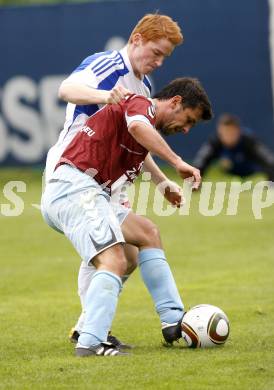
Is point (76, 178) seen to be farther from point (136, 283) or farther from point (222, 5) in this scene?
point (222, 5)

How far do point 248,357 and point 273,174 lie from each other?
13735 millimetres

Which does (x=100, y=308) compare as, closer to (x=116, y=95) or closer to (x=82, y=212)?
(x=82, y=212)

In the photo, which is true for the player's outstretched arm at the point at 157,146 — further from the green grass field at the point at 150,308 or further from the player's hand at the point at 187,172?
the green grass field at the point at 150,308

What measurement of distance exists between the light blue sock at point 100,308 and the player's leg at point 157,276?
1.88 feet

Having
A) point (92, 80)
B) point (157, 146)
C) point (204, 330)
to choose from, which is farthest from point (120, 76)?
point (204, 330)

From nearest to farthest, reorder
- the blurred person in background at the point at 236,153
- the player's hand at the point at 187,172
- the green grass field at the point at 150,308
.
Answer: the green grass field at the point at 150,308 → the player's hand at the point at 187,172 → the blurred person in background at the point at 236,153

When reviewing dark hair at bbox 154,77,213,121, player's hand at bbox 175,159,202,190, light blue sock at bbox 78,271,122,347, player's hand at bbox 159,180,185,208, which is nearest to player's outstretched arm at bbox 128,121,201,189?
player's hand at bbox 175,159,202,190

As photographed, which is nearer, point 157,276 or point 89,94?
point 89,94

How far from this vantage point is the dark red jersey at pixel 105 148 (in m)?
7.31

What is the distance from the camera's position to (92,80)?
25.0ft

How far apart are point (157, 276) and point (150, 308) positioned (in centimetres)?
214

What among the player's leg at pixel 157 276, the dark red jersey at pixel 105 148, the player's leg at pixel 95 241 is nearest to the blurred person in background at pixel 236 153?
the player's leg at pixel 157 276

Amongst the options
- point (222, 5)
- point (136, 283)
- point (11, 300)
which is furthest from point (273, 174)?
point (11, 300)

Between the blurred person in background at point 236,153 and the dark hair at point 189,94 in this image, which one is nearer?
the dark hair at point 189,94
